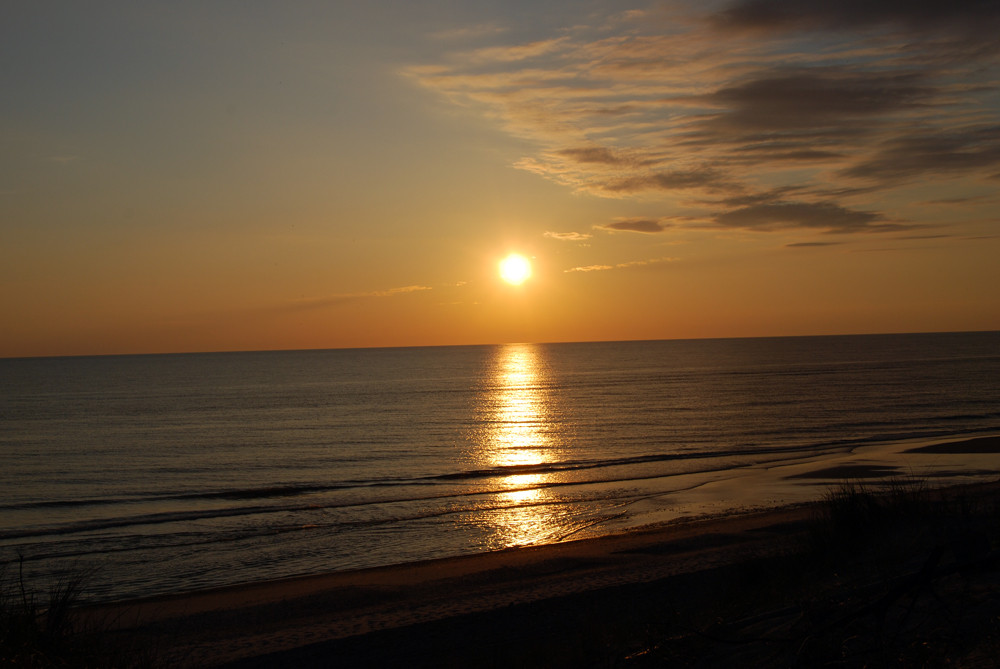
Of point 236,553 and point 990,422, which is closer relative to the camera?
point 236,553

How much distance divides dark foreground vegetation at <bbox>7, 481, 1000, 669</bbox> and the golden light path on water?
8033 mm

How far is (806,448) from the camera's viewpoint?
3803cm

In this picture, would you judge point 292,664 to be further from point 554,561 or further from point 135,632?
point 554,561

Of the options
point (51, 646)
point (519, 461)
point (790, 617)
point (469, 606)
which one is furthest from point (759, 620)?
point (519, 461)

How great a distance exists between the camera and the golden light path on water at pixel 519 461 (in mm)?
22016

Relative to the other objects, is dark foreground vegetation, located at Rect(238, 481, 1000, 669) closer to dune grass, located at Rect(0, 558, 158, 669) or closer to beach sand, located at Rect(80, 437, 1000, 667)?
beach sand, located at Rect(80, 437, 1000, 667)

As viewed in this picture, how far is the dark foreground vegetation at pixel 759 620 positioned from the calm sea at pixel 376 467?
5388 millimetres

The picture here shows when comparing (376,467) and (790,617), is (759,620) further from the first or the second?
(376,467)

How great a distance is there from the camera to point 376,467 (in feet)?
117

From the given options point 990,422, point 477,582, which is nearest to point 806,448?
point 990,422

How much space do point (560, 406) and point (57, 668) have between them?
6526cm

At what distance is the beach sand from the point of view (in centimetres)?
1115

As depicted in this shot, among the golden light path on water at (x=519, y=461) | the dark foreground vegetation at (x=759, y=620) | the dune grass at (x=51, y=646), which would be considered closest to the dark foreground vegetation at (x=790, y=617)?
the dark foreground vegetation at (x=759, y=620)

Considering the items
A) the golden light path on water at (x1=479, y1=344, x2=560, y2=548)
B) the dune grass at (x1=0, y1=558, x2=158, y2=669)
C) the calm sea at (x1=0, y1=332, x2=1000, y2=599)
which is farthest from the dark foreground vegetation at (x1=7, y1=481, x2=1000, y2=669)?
the golden light path on water at (x1=479, y1=344, x2=560, y2=548)
